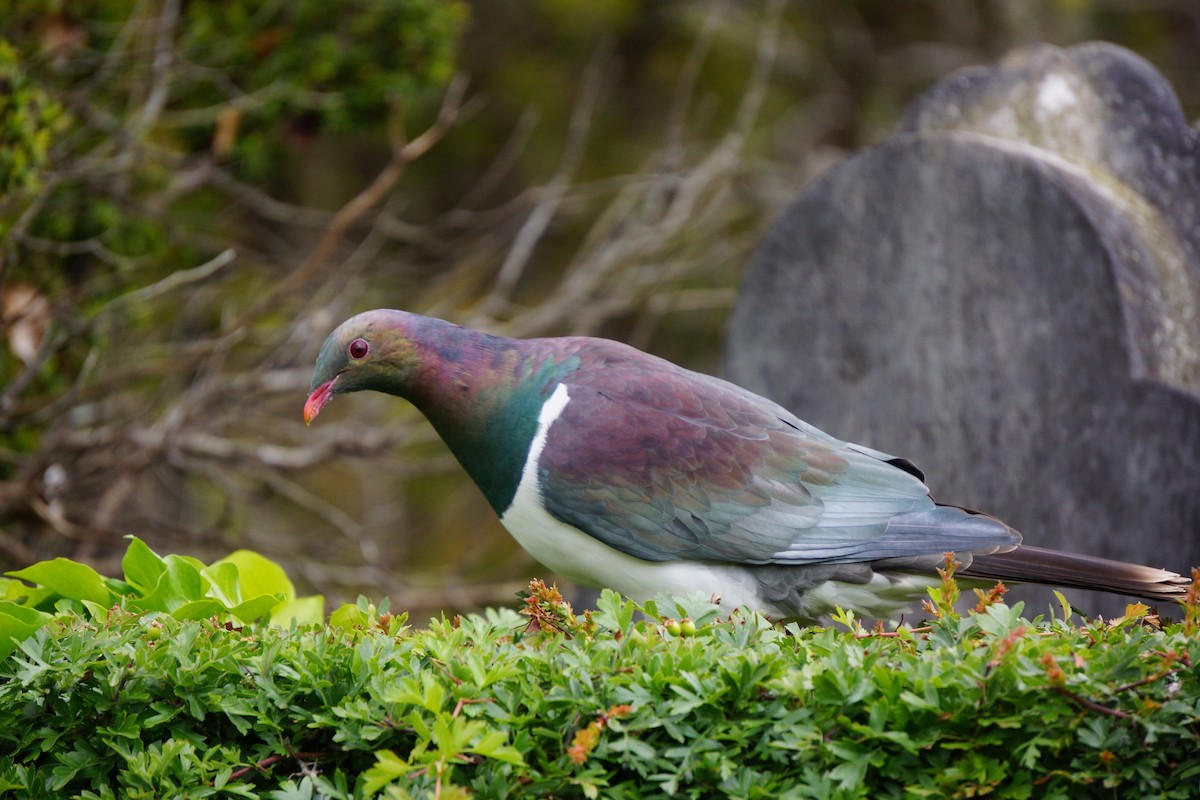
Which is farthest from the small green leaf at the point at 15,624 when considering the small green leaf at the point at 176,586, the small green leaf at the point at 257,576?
the small green leaf at the point at 257,576

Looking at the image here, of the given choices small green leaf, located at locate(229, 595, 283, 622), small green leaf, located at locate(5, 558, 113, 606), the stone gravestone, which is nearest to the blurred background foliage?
the stone gravestone

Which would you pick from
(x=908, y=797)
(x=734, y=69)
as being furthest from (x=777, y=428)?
(x=734, y=69)

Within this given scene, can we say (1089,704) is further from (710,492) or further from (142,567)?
(142,567)

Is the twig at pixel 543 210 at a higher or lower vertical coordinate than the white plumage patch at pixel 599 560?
higher

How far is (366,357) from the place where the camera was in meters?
2.99

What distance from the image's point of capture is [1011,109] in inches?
173

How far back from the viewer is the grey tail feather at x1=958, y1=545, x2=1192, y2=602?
277 centimetres

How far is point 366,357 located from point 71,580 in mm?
831

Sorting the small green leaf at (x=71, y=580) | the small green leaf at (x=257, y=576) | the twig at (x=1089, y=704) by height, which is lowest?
the small green leaf at (x=257, y=576)

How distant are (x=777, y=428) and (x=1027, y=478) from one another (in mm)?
1299

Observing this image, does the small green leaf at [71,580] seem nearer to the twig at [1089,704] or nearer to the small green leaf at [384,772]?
the small green leaf at [384,772]

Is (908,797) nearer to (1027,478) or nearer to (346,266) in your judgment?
(1027,478)

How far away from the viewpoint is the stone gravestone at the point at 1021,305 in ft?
12.2

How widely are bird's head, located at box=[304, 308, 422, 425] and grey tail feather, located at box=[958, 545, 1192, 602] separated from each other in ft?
4.73
